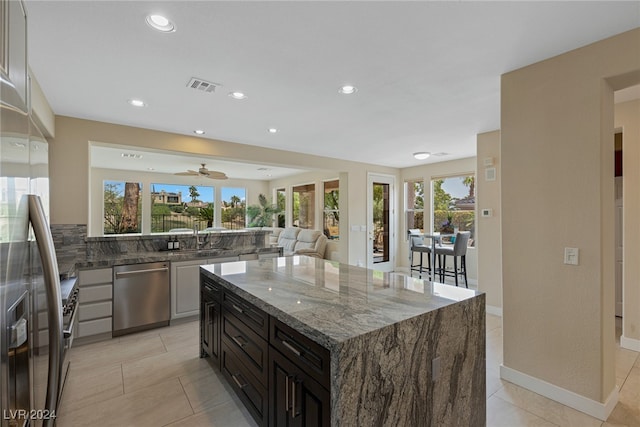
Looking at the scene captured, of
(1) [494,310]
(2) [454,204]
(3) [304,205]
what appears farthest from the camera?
(3) [304,205]

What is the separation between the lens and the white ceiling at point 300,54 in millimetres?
1667

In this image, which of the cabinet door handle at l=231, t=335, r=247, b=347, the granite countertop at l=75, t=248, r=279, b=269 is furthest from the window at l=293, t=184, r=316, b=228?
the cabinet door handle at l=231, t=335, r=247, b=347

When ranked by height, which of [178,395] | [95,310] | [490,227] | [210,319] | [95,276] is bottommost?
[178,395]

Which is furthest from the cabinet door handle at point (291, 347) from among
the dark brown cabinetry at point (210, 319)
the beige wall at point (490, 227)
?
the beige wall at point (490, 227)

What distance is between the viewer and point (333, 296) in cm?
176

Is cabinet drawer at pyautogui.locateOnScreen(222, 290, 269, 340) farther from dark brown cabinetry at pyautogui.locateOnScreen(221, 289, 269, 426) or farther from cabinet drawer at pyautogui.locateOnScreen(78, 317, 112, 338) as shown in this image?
cabinet drawer at pyautogui.locateOnScreen(78, 317, 112, 338)

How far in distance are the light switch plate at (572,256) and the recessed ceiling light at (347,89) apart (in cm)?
208

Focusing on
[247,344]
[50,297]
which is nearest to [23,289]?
[50,297]

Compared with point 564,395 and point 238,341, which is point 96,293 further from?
point 564,395

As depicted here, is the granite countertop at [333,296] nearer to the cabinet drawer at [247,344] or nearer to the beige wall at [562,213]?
the cabinet drawer at [247,344]

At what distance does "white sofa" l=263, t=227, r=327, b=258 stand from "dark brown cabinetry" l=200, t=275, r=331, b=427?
4455 millimetres

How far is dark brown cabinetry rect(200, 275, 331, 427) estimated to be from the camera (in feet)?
4.25

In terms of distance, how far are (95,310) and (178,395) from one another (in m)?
1.66

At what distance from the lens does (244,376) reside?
199cm
